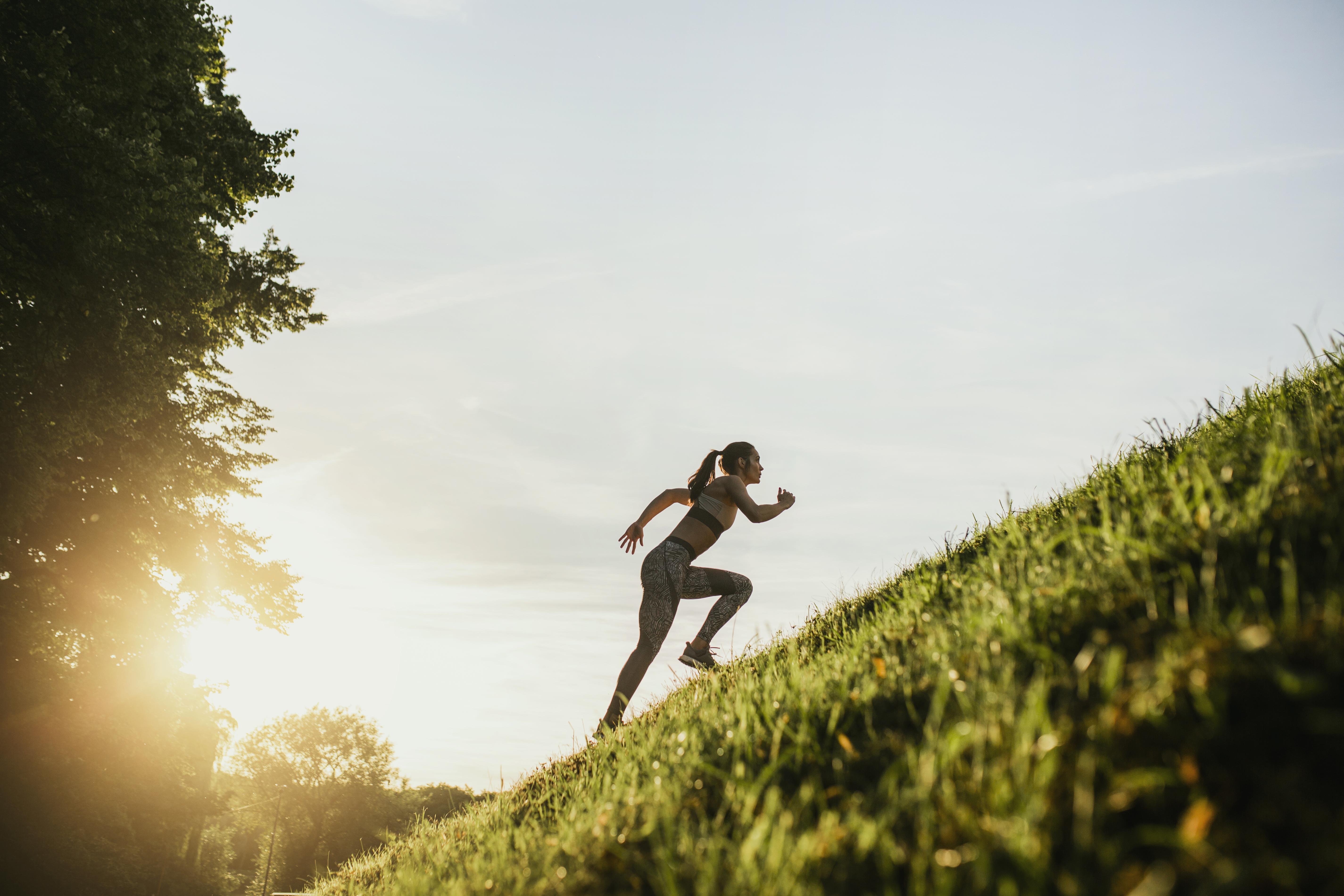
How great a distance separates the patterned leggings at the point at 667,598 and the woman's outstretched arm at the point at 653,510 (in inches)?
13.1

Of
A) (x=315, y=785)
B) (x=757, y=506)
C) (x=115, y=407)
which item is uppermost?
(x=115, y=407)

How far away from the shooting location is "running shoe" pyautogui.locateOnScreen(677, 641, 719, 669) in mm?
6594

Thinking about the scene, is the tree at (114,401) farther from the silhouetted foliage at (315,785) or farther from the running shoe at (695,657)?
the silhouetted foliage at (315,785)

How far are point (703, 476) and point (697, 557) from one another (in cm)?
94

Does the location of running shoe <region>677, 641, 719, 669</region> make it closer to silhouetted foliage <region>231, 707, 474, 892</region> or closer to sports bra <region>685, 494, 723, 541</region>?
sports bra <region>685, 494, 723, 541</region>

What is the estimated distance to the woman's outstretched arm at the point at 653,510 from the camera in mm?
6867

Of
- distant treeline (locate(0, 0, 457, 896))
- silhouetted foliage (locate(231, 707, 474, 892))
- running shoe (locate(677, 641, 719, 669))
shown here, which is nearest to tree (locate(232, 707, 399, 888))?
silhouetted foliage (locate(231, 707, 474, 892))

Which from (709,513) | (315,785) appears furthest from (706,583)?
(315,785)

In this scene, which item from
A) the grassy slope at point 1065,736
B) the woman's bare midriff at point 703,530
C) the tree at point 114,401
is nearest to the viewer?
the grassy slope at point 1065,736

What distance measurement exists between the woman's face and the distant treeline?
9.32m

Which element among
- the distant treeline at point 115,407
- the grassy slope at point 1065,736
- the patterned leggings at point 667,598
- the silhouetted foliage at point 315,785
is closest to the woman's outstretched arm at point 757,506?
the patterned leggings at point 667,598

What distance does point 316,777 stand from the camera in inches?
2119

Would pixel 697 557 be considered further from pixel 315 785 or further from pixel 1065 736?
pixel 315 785

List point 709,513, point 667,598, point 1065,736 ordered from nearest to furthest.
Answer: point 1065,736 < point 667,598 < point 709,513
